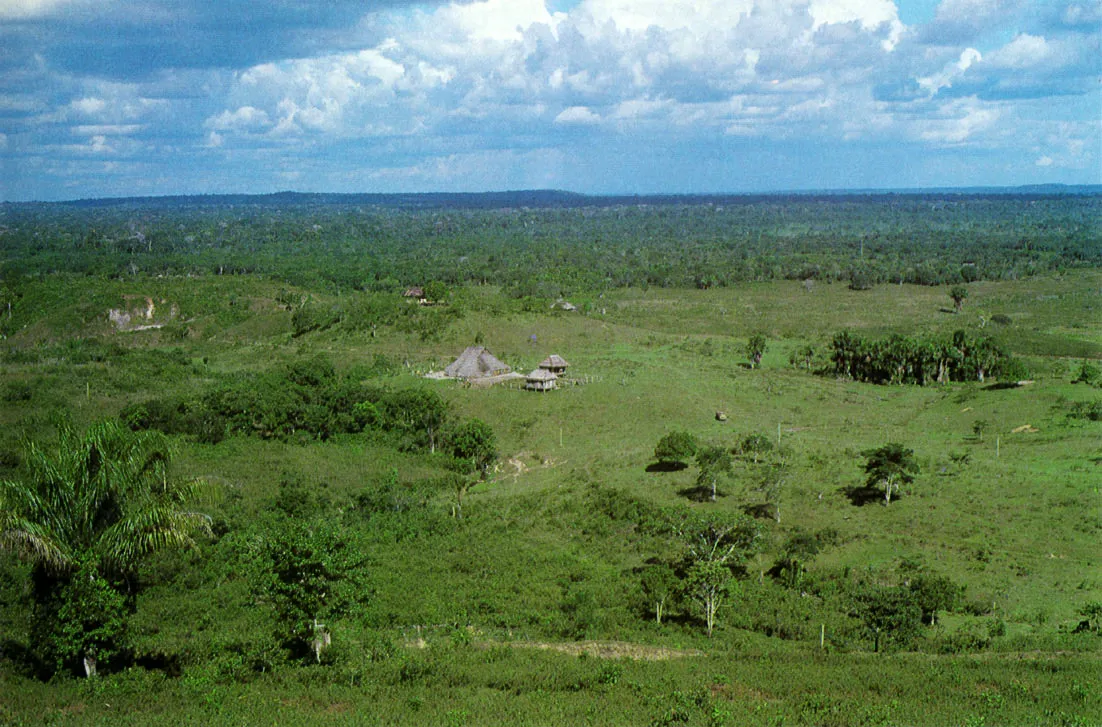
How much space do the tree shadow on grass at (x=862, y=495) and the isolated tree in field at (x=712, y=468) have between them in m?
4.95

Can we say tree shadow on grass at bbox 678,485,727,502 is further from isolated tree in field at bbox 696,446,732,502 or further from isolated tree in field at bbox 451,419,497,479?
isolated tree in field at bbox 451,419,497,479

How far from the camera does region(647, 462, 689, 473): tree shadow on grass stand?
3975 centimetres

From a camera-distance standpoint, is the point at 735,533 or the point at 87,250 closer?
the point at 735,533

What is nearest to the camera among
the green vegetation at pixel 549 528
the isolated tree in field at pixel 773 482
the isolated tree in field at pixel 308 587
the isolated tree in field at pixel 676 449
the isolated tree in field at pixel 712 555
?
the green vegetation at pixel 549 528

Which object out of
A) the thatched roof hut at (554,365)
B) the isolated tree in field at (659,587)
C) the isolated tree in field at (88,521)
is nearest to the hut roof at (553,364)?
the thatched roof hut at (554,365)

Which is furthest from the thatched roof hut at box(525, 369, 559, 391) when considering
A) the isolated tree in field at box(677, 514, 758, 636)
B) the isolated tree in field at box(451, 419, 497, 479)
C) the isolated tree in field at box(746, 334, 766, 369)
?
the isolated tree in field at box(677, 514, 758, 636)

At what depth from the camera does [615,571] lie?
2845cm

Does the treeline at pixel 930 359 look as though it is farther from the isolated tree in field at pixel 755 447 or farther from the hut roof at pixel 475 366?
the hut roof at pixel 475 366

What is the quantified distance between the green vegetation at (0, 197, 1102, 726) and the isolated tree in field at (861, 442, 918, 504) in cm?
18

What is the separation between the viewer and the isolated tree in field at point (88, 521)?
1397cm

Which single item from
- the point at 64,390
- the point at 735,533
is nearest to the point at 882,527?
the point at 735,533

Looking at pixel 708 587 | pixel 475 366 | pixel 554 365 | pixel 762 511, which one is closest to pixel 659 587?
pixel 708 587

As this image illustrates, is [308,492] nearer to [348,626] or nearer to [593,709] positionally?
[348,626]

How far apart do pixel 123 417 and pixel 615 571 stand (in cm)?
3183
